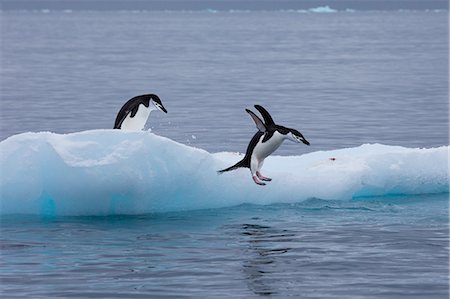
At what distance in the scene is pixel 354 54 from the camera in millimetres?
81000

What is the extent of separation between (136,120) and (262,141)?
222 centimetres

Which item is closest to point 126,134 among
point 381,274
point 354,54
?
point 381,274

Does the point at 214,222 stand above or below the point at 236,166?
below

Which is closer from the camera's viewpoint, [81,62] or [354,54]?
[81,62]

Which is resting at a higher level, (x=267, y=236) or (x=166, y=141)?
(x=166, y=141)

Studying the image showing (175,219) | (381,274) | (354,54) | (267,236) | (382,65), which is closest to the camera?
(381,274)

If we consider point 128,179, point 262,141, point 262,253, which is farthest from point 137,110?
point 262,253

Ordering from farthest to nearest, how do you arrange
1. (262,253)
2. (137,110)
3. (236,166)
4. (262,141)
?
(137,110), (236,166), (262,141), (262,253)

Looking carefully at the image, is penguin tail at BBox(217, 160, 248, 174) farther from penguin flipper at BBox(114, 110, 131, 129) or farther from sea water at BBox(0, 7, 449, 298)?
penguin flipper at BBox(114, 110, 131, 129)

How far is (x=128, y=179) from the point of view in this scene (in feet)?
48.6

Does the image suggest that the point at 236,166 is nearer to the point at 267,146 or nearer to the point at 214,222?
the point at 267,146

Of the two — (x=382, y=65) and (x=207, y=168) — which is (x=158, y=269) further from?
(x=382, y=65)

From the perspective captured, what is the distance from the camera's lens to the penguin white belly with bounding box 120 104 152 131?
16297mm

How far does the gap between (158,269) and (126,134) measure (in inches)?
122
